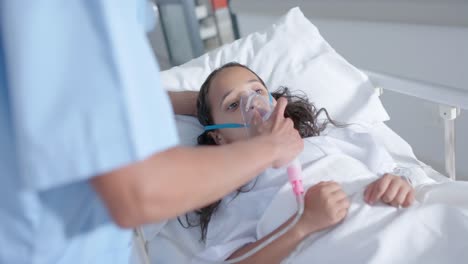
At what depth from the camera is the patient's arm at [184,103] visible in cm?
171

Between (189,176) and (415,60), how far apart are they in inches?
65.8

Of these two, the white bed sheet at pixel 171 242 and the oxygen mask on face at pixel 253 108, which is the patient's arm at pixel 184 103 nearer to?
the oxygen mask on face at pixel 253 108

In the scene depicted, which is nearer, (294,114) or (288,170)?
(288,170)

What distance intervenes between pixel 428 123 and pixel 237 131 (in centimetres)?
104

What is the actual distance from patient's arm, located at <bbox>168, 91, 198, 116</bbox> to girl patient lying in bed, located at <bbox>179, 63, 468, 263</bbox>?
92 mm

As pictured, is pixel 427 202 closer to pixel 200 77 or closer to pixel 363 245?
pixel 363 245

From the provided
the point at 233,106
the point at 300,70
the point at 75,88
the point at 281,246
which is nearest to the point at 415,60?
the point at 300,70

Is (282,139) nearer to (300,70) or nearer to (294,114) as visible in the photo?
(294,114)

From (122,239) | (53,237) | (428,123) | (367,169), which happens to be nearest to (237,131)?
(367,169)

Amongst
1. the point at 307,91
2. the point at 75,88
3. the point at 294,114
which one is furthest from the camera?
the point at 307,91

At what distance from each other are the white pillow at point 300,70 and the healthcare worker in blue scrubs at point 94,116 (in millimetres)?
1133

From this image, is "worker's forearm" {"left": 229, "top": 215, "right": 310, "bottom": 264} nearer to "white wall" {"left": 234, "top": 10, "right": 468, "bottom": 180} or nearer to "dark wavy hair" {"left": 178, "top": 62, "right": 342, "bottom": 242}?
"dark wavy hair" {"left": 178, "top": 62, "right": 342, "bottom": 242}

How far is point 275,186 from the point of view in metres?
1.35

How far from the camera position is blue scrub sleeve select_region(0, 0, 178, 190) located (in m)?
0.49
